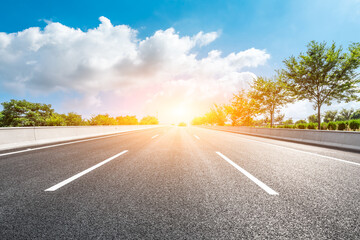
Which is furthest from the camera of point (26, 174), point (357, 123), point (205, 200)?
point (357, 123)

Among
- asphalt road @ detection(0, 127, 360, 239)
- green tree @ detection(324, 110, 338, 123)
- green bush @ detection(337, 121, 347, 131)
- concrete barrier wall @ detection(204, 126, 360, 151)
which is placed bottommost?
asphalt road @ detection(0, 127, 360, 239)

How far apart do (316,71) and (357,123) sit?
257 inches

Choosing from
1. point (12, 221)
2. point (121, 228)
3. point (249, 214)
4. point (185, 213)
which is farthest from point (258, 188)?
point (12, 221)

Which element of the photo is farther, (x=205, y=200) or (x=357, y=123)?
(x=357, y=123)

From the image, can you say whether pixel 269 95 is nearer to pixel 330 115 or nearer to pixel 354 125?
pixel 354 125

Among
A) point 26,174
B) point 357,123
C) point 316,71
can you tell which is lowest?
point 26,174

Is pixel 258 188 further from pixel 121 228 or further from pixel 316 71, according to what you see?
pixel 316 71

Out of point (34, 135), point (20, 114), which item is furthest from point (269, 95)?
point (20, 114)

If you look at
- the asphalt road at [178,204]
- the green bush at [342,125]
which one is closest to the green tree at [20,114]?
the asphalt road at [178,204]

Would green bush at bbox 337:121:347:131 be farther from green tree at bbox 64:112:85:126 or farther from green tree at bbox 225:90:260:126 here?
green tree at bbox 64:112:85:126

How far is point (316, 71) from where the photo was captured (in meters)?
18.7

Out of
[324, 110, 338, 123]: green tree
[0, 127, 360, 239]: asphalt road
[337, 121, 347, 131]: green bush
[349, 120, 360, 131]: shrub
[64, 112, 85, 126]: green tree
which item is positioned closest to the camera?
[0, 127, 360, 239]: asphalt road

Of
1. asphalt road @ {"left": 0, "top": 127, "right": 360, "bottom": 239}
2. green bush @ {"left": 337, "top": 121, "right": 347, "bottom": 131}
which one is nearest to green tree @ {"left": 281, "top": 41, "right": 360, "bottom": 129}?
green bush @ {"left": 337, "top": 121, "right": 347, "bottom": 131}

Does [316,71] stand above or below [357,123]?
above
